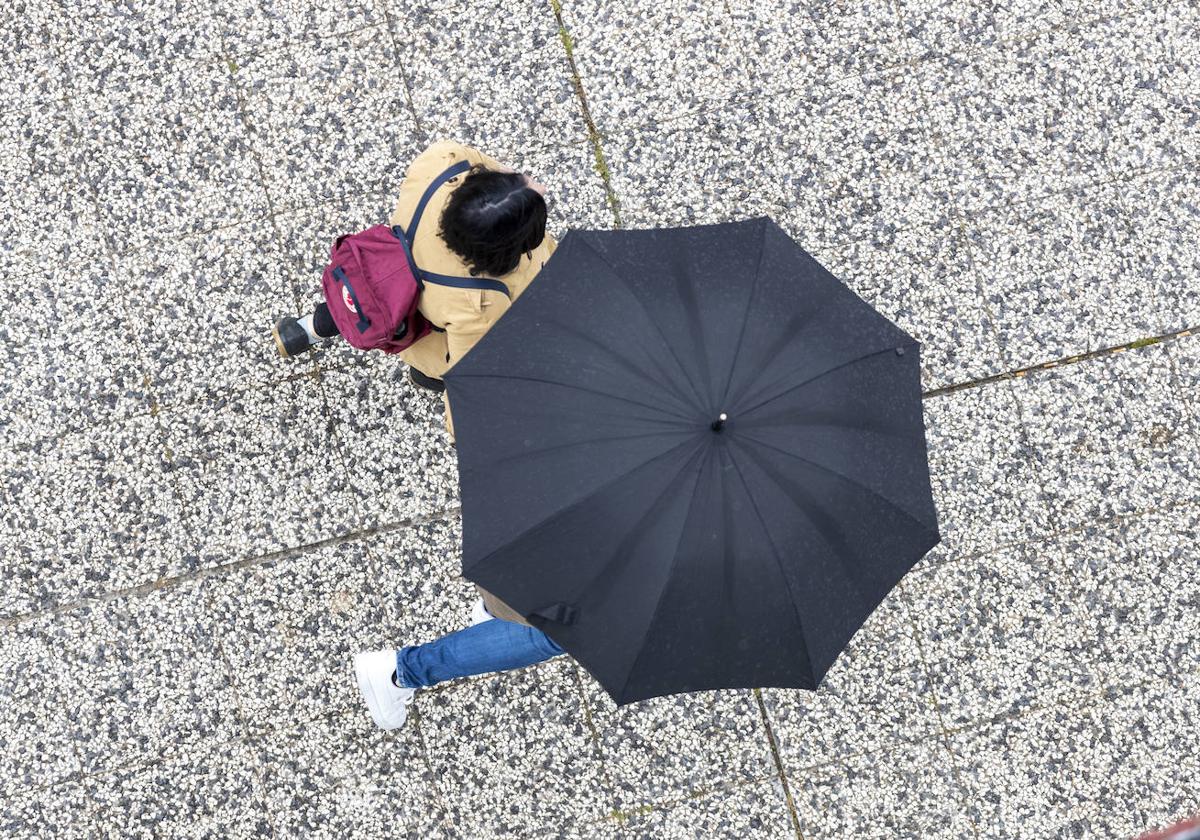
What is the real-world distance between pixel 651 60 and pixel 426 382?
58.0 inches

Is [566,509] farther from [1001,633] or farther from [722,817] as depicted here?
[1001,633]

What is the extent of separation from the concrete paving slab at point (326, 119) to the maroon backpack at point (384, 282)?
802 mm

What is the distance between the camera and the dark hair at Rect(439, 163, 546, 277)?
249cm

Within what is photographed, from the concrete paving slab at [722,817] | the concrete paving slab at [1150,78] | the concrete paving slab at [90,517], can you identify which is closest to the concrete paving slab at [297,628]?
the concrete paving slab at [90,517]

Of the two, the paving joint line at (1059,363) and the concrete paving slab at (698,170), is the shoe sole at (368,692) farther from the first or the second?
the paving joint line at (1059,363)

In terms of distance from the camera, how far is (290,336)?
3.37 m

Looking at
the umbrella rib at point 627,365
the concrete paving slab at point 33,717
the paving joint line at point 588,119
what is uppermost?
the paving joint line at point 588,119

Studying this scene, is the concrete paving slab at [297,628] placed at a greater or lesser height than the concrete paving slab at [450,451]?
lesser

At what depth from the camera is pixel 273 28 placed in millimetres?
3619

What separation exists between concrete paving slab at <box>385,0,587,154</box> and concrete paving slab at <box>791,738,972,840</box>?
244 centimetres

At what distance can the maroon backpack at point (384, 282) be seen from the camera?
2715mm

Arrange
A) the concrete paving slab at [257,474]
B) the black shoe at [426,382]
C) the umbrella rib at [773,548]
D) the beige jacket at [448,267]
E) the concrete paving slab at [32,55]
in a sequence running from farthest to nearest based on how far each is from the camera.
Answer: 1. the concrete paving slab at [32,55]
2. the concrete paving slab at [257,474]
3. the black shoe at [426,382]
4. the beige jacket at [448,267]
5. the umbrella rib at [773,548]

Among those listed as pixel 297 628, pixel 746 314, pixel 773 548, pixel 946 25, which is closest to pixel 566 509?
pixel 773 548

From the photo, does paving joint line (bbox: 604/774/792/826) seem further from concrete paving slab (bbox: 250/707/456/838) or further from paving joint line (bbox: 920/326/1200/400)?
paving joint line (bbox: 920/326/1200/400)
